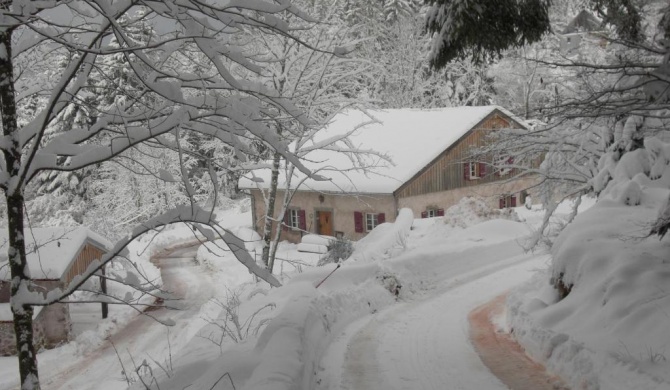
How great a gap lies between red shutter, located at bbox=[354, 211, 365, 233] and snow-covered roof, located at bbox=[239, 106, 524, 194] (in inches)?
69.3

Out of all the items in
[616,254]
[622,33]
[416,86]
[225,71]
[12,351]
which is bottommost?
[12,351]

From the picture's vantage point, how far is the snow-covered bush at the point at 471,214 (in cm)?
2122

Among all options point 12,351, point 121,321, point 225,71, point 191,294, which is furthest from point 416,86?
point 225,71

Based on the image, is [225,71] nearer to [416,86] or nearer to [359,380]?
[359,380]

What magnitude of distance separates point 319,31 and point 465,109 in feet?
51.6

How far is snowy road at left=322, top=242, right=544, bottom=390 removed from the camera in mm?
7672

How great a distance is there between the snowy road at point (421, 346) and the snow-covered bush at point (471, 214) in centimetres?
578

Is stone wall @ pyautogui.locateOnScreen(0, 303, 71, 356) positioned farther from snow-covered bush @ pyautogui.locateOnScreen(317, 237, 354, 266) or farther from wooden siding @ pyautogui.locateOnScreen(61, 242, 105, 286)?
snow-covered bush @ pyautogui.locateOnScreen(317, 237, 354, 266)

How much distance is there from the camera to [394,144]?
28141 millimetres

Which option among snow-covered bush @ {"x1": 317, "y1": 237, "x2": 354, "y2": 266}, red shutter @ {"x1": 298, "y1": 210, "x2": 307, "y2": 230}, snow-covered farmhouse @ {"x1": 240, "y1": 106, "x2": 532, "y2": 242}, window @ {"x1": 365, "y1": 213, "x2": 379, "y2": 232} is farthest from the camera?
red shutter @ {"x1": 298, "y1": 210, "x2": 307, "y2": 230}

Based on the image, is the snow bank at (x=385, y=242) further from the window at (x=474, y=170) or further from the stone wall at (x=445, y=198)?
the window at (x=474, y=170)

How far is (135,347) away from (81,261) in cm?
504

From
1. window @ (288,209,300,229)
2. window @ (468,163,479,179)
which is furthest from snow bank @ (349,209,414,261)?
window @ (288,209,300,229)

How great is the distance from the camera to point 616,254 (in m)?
8.38
